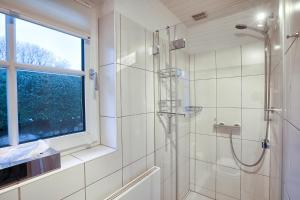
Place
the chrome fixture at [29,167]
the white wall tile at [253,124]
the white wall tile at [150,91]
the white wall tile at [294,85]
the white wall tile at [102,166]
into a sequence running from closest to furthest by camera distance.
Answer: the white wall tile at [294,85], the chrome fixture at [29,167], the white wall tile at [102,166], the white wall tile at [150,91], the white wall tile at [253,124]

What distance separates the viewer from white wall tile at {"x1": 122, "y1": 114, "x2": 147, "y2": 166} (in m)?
1.12

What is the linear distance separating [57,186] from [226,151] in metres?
1.71

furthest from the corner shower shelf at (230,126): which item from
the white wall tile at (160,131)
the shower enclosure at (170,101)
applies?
the white wall tile at (160,131)

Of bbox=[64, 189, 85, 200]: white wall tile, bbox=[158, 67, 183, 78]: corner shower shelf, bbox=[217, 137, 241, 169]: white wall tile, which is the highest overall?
bbox=[158, 67, 183, 78]: corner shower shelf

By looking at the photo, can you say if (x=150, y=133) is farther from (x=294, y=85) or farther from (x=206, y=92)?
(x=294, y=85)

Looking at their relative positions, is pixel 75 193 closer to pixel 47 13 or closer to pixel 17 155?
pixel 17 155

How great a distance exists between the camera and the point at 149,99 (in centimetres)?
135

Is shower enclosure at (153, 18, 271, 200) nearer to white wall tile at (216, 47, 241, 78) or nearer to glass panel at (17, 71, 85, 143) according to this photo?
white wall tile at (216, 47, 241, 78)

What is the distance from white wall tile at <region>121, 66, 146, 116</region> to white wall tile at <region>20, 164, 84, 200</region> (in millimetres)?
460

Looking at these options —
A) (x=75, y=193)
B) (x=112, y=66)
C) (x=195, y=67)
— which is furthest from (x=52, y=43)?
(x=195, y=67)

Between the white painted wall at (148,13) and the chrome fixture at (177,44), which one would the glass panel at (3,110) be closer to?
the white painted wall at (148,13)

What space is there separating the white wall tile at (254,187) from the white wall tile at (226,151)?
0.53 ft

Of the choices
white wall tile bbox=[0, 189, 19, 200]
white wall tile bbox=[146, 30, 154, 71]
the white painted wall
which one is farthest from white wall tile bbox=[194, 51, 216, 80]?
white wall tile bbox=[0, 189, 19, 200]

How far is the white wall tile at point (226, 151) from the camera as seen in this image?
173 centimetres
